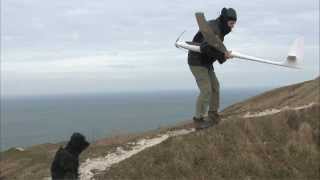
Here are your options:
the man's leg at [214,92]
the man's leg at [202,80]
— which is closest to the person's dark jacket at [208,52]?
the man's leg at [202,80]

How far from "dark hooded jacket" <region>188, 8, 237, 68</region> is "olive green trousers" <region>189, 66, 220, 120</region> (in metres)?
0.18

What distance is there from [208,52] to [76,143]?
19.3ft

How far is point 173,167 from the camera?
1695cm

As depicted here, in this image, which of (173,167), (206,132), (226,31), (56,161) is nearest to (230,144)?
(206,132)

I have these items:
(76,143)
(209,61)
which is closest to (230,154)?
(209,61)

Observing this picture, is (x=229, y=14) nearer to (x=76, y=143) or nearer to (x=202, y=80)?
(x=202, y=80)

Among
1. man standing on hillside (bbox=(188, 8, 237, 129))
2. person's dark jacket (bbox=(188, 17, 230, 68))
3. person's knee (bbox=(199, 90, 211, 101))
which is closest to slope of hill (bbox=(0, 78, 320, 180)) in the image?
man standing on hillside (bbox=(188, 8, 237, 129))

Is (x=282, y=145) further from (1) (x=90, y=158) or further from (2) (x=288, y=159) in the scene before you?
(1) (x=90, y=158)

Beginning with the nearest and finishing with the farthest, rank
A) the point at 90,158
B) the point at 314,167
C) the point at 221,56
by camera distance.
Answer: the point at 221,56
the point at 314,167
the point at 90,158

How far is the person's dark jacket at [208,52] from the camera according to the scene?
1650 centimetres

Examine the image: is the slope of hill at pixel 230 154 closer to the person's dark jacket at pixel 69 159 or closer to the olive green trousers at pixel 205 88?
the olive green trousers at pixel 205 88

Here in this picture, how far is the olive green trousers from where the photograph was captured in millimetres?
16953

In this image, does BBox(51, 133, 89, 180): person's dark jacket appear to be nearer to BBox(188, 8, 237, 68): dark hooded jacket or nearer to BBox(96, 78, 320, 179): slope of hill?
BBox(96, 78, 320, 179): slope of hill

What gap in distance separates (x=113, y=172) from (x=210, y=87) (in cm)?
331
